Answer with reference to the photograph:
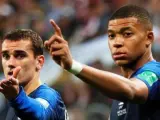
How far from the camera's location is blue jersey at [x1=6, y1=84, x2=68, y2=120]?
4444 mm

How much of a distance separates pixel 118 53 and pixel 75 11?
5.47 metres

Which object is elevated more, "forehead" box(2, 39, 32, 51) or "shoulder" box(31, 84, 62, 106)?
"forehead" box(2, 39, 32, 51)

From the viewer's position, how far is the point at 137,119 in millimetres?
4445

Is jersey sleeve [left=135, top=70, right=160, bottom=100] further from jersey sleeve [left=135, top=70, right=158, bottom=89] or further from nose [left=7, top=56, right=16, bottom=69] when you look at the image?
nose [left=7, top=56, right=16, bottom=69]

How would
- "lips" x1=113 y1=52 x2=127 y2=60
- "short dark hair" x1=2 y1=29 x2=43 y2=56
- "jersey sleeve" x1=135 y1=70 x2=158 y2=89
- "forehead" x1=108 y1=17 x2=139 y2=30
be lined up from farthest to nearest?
"short dark hair" x1=2 y1=29 x2=43 y2=56
"forehead" x1=108 y1=17 x2=139 y2=30
"lips" x1=113 y1=52 x2=127 y2=60
"jersey sleeve" x1=135 y1=70 x2=158 y2=89

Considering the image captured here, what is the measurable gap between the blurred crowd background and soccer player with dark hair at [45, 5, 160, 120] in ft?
12.4

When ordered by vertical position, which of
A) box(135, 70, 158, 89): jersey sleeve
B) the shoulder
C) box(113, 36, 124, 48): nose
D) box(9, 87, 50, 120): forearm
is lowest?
the shoulder

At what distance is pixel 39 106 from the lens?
4.72 meters

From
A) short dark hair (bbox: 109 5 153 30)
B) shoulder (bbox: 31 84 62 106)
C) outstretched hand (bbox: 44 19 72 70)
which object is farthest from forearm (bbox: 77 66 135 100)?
shoulder (bbox: 31 84 62 106)

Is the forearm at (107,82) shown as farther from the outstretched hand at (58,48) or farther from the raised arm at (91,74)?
the outstretched hand at (58,48)

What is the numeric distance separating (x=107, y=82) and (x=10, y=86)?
77cm

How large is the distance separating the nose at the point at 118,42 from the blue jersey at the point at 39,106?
75 centimetres

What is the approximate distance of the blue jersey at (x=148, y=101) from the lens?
13.6 feet

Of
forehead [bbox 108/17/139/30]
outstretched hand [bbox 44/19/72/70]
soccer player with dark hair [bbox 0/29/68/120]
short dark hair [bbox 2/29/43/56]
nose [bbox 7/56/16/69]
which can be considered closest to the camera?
outstretched hand [bbox 44/19/72/70]
